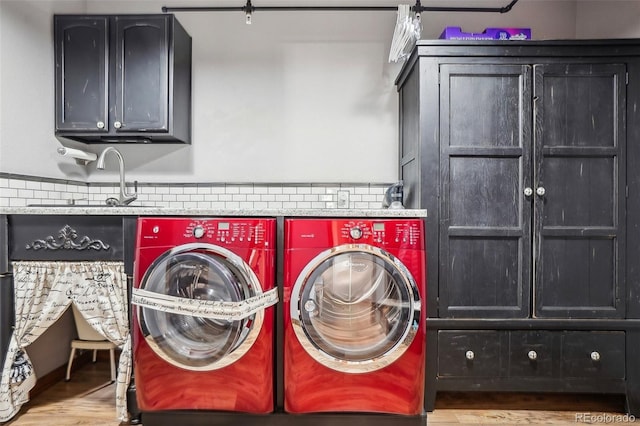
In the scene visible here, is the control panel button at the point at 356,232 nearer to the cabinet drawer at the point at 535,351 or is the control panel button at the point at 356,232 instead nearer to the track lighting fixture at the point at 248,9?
the cabinet drawer at the point at 535,351

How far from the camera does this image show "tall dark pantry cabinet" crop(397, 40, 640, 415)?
1.79 meters

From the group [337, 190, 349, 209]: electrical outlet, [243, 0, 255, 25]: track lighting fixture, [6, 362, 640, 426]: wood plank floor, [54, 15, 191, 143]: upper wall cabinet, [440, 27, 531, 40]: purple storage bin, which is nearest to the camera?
[6, 362, 640, 426]: wood plank floor

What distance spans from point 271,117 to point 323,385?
1.67 m

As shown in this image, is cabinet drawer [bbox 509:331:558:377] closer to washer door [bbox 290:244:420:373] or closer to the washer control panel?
washer door [bbox 290:244:420:373]

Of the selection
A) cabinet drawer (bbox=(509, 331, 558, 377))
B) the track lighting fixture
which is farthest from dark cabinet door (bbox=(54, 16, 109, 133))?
cabinet drawer (bbox=(509, 331, 558, 377))

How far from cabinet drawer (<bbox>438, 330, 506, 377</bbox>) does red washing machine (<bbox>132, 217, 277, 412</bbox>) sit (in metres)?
0.85

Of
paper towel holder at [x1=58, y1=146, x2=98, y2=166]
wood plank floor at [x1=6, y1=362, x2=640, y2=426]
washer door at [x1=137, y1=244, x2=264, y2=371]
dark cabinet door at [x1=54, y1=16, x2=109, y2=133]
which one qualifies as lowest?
wood plank floor at [x1=6, y1=362, x2=640, y2=426]

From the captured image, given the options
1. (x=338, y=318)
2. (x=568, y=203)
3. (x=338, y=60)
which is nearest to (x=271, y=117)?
(x=338, y=60)

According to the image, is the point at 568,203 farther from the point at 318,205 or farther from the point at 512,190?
the point at 318,205

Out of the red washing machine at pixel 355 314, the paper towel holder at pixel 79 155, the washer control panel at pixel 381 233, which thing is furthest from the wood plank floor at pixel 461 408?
the paper towel holder at pixel 79 155

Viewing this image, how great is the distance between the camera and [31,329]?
67.4 inches

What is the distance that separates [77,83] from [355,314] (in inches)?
82.0

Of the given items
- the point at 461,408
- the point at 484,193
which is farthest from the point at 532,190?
the point at 461,408

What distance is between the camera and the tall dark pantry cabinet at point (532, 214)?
1.79 m
